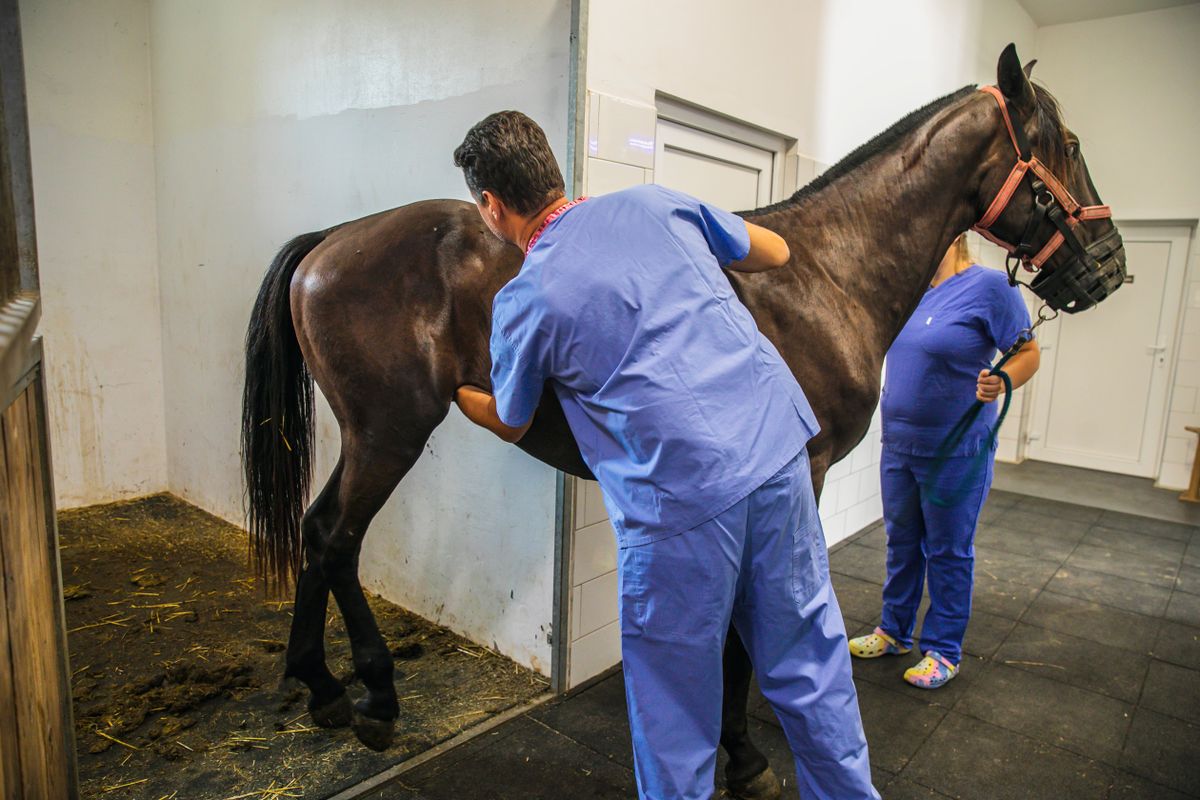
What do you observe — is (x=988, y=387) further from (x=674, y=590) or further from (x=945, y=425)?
(x=674, y=590)

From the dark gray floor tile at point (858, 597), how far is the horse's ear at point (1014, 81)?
1.73 meters

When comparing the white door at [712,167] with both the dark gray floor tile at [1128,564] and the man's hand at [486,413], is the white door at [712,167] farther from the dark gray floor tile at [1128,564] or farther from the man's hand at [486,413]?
the dark gray floor tile at [1128,564]

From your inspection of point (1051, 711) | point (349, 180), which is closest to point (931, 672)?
point (1051, 711)

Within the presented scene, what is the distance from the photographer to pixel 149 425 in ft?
12.8

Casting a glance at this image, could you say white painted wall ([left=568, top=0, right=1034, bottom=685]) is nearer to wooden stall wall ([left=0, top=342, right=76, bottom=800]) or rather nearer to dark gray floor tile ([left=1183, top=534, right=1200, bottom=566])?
wooden stall wall ([left=0, top=342, right=76, bottom=800])

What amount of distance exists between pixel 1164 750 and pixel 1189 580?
1.83 m

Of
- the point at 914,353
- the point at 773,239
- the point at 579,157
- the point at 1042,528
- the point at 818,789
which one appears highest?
the point at 579,157

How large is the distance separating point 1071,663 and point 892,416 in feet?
3.75

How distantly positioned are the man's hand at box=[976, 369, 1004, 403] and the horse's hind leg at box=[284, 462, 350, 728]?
180 centimetres

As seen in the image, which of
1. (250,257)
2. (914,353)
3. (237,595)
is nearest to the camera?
(914,353)

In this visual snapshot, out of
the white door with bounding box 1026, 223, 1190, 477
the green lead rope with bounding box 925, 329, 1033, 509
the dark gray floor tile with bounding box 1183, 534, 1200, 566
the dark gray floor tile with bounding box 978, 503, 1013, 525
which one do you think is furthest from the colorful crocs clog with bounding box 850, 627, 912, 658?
the white door with bounding box 1026, 223, 1190, 477

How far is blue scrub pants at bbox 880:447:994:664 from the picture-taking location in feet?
6.92

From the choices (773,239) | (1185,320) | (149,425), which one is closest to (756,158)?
(773,239)

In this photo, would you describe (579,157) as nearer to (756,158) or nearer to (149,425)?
(756,158)
